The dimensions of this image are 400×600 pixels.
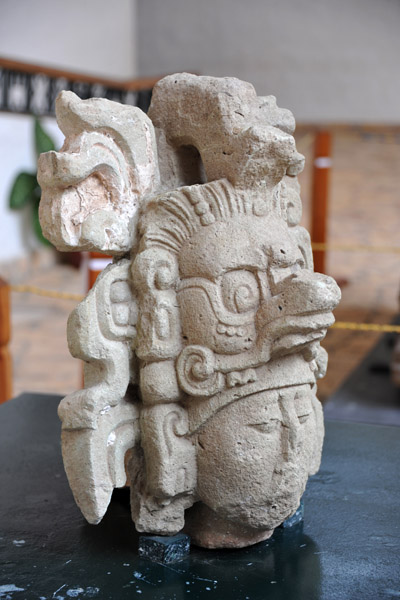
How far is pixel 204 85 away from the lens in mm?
2018

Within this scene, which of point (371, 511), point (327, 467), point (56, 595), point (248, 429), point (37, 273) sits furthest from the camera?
point (37, 273)

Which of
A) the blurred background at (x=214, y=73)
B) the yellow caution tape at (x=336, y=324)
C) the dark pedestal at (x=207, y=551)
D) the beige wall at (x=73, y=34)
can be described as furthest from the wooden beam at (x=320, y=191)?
the dark pedestal at (x=207, y=551)

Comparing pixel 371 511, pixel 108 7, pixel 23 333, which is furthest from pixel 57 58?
pixel 371 511

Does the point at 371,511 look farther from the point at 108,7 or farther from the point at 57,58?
the point at 108,7

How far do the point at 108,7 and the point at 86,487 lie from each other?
7205mm

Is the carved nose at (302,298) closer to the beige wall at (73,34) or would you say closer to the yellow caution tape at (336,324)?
the yellow caution tape at (336,324)

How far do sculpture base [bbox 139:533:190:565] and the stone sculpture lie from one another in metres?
0.03

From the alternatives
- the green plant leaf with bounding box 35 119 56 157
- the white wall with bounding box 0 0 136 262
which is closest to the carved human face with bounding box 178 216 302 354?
the white wall with bounding box 0 0 136 262

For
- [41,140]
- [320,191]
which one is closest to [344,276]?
[320,191]

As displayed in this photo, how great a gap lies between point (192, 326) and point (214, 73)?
657 cm

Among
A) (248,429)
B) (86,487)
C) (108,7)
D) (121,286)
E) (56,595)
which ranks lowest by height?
(56,595)

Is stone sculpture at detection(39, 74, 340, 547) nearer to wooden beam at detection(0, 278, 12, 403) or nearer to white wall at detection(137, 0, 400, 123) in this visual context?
wooden beam at detection(0, 278, 12, 403)

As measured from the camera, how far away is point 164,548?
194 cm

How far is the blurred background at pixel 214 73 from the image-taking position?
6.49m
